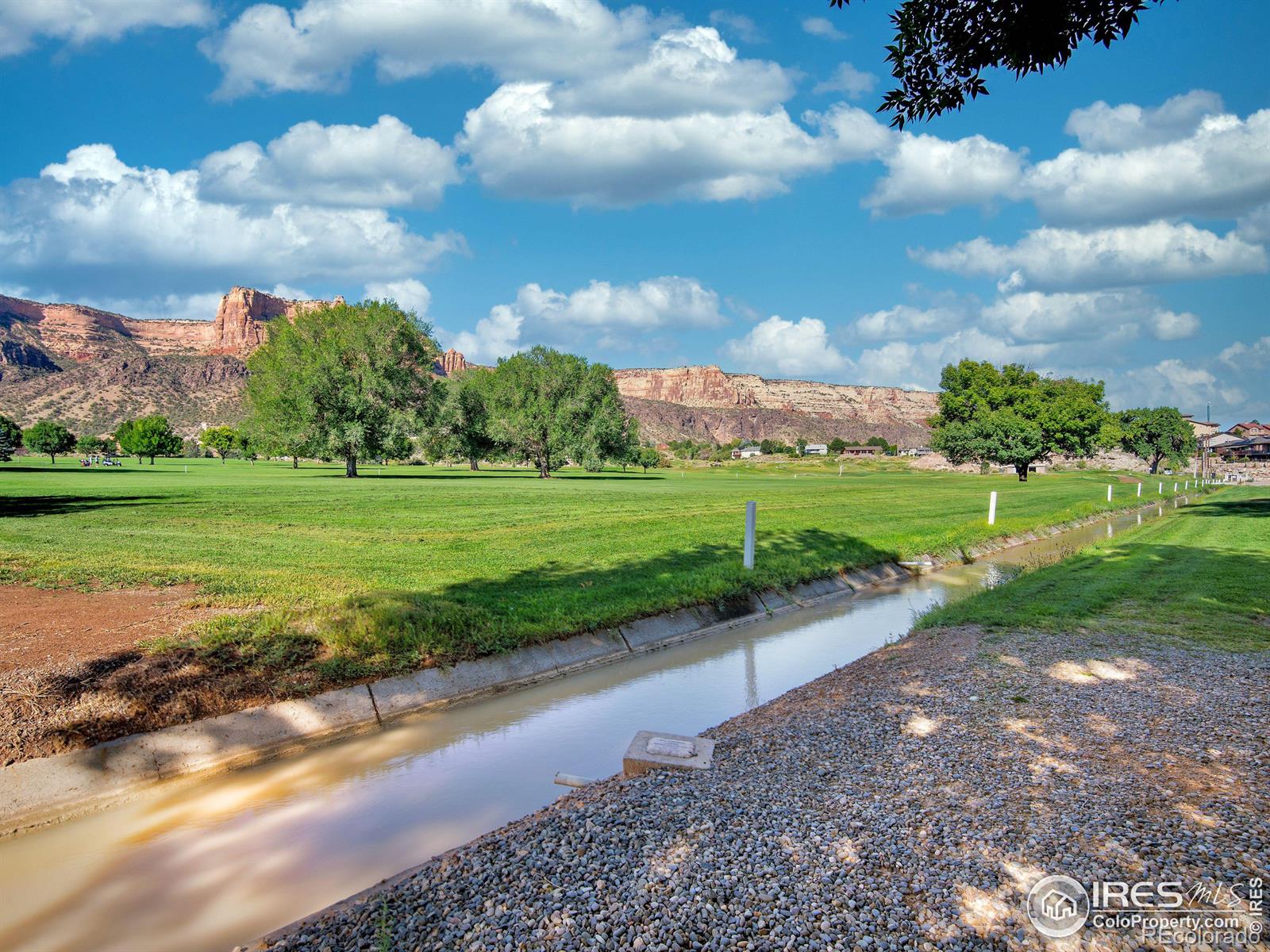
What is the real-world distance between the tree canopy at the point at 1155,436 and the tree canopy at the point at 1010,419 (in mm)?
39546

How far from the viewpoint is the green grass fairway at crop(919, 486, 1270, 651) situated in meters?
9.27

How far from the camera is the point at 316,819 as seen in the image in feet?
18.1

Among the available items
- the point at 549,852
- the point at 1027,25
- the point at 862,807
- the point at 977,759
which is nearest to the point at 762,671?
the point at 977,759

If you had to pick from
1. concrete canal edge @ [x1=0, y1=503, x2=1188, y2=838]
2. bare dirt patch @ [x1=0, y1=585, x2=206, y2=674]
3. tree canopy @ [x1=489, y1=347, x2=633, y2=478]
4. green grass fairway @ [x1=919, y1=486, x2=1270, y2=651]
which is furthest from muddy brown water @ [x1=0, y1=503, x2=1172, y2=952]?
tree canopy @ [x1=489, y1=347, x2=633, y2=478]

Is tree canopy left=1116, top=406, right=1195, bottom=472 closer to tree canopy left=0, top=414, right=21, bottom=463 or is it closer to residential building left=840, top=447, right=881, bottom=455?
residential building left=840, top=447, right=881, bottom=455

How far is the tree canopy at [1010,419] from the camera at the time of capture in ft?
232

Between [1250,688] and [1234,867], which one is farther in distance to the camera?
[1250,688]

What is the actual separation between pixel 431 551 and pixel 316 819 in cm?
991

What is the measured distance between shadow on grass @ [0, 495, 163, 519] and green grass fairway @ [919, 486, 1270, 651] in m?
22.2

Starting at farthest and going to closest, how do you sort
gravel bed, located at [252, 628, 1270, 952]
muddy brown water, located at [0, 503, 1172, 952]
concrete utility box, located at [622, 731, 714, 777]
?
1. concrete utility box, located at [622, 731, 714, 777]
2. muddy brown water, located at [0, 503, 1172, 952]
3. gravel bed, located at [252, 628, 1270, 952]

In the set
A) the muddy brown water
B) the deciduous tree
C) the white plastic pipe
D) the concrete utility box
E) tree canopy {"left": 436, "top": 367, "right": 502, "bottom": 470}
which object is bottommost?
the muddy brown water

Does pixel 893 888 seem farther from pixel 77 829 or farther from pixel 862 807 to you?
pixel 77 829

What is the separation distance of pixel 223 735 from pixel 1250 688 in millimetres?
9182

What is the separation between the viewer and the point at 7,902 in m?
4.52
